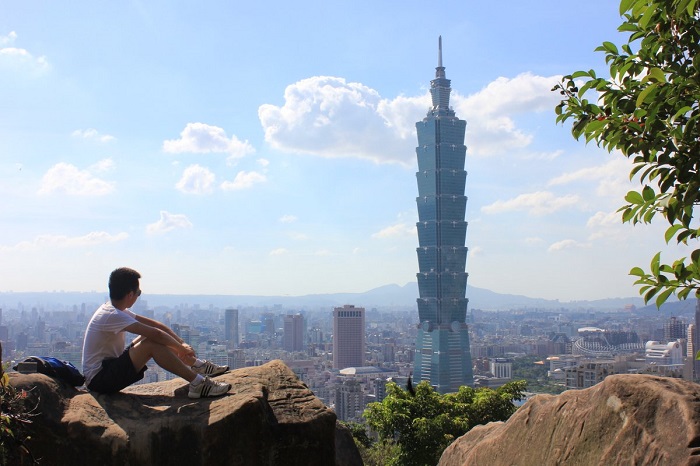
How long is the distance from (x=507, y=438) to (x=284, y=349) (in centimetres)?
12286

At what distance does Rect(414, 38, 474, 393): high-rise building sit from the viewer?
84.1 m

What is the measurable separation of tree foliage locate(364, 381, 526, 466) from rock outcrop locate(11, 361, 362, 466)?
6250mm

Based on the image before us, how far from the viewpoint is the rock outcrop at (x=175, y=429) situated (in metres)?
3.78

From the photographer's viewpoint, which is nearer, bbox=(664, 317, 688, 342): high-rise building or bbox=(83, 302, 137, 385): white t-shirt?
bbox=(83, 302, 137, 385): white t-shirt

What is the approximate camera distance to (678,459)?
9.75 feet

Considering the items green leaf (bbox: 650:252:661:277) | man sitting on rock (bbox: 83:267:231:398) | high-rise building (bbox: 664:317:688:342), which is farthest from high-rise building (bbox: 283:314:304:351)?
green leaf (bbox: 650:252:661:277)

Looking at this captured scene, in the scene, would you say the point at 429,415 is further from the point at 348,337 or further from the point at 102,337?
the point at 348,337

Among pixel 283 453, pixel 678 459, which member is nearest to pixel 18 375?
pixel 283 453

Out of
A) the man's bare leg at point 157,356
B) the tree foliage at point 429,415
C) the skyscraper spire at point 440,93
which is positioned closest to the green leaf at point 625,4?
the man's bare leg at point 157,356

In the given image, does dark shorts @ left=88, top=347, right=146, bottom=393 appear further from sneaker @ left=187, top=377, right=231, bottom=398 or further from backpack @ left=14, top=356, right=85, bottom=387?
sneaker @ left=187, top=377, right=231, bottom=398

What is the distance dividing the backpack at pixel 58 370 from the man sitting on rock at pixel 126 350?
0.20 feet

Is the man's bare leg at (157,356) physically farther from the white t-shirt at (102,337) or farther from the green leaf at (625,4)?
the green leaf at (625,4)

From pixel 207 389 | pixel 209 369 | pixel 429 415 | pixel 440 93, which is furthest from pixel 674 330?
pixel 207 389

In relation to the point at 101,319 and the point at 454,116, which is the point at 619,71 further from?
the point at 454,116
